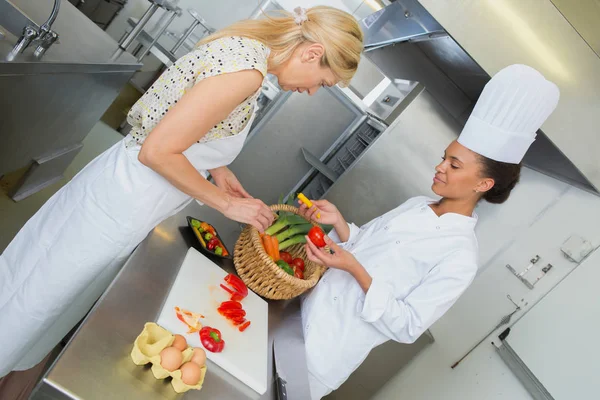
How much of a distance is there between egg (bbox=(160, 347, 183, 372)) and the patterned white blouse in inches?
23.0

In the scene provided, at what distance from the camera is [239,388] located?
3.65 feet

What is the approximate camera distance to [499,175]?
1.54m

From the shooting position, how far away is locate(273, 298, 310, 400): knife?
124cm

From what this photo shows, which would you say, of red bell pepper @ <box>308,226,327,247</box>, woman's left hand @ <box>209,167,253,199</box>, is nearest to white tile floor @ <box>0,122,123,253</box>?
woman's left hand @ <box>209,167,253,199</box>

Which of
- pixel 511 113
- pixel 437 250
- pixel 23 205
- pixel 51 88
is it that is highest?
pixel 511 113

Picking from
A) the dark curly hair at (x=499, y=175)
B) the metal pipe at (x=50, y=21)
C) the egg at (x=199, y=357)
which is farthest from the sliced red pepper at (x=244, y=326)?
the metal pipe at (x=50, y=21)

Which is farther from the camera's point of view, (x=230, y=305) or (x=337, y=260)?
(x=337, y=260)

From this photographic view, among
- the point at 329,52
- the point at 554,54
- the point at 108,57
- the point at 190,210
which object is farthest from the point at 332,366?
the point at 108,57

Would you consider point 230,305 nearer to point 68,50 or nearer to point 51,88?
point 51,88

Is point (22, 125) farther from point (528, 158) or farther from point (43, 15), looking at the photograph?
point (528, 158)

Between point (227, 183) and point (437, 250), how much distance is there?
2.41 ft

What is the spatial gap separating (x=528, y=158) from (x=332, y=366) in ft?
5.20

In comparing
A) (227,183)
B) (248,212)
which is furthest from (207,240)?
(248,212)

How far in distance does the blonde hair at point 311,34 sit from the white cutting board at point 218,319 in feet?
2.03
